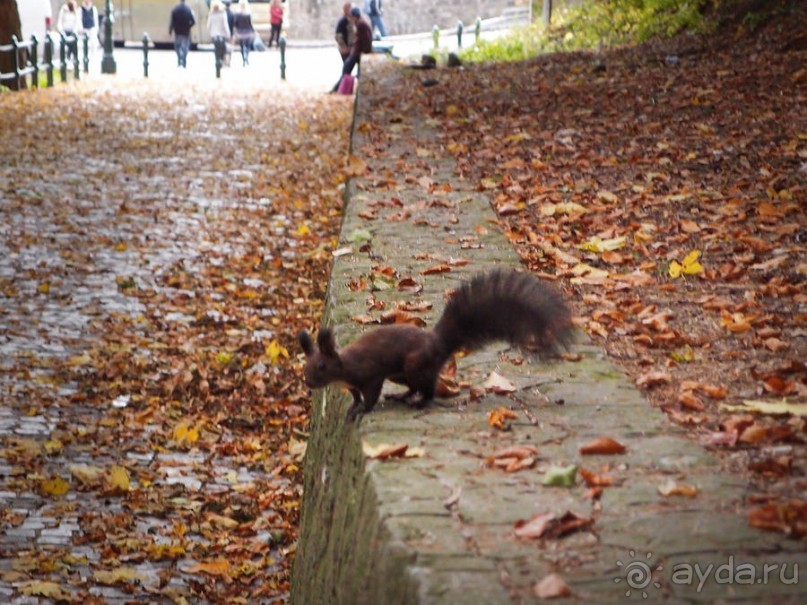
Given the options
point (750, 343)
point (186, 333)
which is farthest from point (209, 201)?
point (750, 343)

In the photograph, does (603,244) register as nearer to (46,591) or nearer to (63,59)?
(46,591)

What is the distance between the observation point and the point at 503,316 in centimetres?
436

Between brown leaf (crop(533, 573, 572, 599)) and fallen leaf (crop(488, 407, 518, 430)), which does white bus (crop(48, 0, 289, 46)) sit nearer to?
fallen leaf (crop(488, 407, 518, 430))

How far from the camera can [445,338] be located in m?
4.45

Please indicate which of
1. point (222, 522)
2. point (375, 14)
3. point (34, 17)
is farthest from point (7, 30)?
point (222, 522)

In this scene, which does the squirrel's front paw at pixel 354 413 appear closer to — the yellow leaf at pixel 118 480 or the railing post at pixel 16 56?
the yellow leaf at pixel 118 480

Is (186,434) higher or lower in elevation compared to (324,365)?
lower

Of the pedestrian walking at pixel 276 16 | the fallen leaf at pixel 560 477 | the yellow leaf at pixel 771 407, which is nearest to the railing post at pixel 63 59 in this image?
the pedestrian walking at pixel 276 16

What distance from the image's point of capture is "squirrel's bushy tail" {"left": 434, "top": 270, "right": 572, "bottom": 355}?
4.32 meters

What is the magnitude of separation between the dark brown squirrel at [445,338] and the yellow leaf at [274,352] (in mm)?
4358

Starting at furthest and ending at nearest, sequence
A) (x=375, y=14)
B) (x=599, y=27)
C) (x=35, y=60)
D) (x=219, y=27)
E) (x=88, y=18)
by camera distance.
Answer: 1. (x=375, y=14)
2. (x=88, y=18)
3. (x=219, y=27)
4. (x=35, y=60)
5. (x=599, y=27)

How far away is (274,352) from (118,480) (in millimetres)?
2374

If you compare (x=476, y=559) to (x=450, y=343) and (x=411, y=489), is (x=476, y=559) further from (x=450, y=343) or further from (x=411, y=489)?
(x=450, y=343)

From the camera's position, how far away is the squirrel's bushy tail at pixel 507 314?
14.2ft
